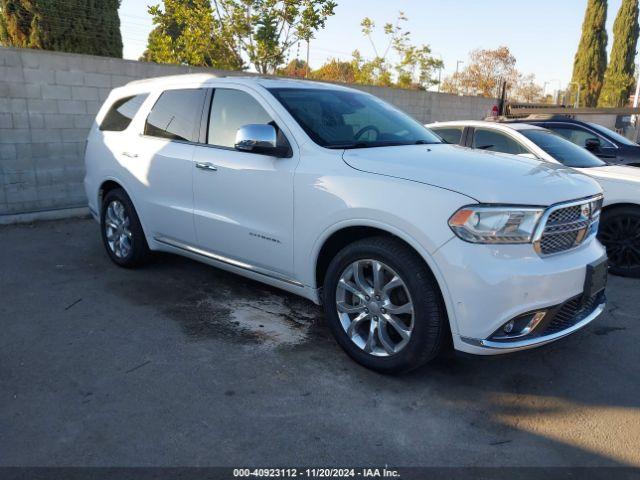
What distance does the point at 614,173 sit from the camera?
566 centimetres

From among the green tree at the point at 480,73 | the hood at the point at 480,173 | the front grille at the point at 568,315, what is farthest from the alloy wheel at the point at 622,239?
the green tree at the point at 480,73

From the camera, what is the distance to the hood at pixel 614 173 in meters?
5.50

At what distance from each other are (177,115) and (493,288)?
3167 mm

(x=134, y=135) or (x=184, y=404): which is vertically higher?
(x=134, y=135)

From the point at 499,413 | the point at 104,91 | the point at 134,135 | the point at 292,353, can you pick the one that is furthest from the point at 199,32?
the point at 499,413

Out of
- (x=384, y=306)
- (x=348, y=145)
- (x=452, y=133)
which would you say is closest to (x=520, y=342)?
(x=384, y=306)

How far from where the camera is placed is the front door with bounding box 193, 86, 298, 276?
3715mm

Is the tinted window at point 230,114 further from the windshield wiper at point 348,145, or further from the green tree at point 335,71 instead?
the green tree at point 335,71

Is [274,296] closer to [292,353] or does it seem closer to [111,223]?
[292,353]

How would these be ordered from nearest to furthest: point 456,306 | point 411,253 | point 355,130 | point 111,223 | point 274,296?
1. point 456,306
2. point 411,253
3. point 355,130
4. point 274,296
5. point 111,223

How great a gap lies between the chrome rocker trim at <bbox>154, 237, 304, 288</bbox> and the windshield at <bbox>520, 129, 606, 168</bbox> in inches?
151

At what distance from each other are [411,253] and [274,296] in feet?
6.45

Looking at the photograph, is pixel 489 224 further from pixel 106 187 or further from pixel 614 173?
pixel 106 187

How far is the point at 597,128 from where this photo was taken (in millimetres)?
7637
